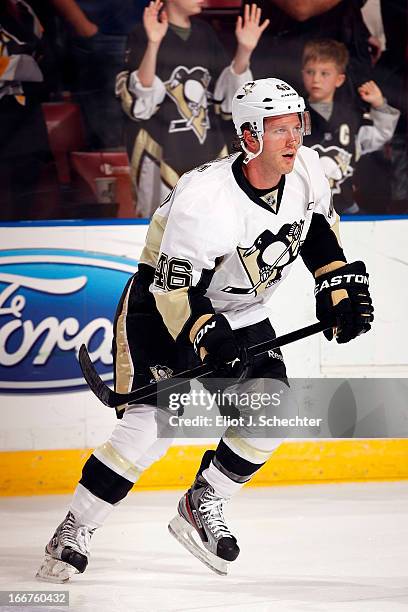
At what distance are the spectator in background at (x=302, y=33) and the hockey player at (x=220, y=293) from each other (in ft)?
4.83

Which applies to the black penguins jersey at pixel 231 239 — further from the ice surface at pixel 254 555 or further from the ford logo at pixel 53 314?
the ford logo at pixel 53 314

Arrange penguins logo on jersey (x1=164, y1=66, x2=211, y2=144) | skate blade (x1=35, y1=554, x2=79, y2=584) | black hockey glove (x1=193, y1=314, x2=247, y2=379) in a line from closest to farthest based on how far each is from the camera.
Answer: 1. black hockey glove (x1=193, y1=314, x2=247, y2=379)
2. skate blade (x1=35, y1=554, x2=79, y2=584)
3. penguins logo on jersey (x1=164, y1=66, x2=211, y2=144)

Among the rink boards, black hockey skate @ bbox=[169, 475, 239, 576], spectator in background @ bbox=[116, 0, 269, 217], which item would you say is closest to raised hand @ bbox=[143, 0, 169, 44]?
spectator in background @ bbox=[116, 0, 269, 217]

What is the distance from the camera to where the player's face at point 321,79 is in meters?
4.77

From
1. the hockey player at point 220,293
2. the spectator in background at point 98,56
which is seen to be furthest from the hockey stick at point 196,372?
the spectator in background at point 98,56

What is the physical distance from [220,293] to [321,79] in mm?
1763

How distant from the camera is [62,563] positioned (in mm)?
3225

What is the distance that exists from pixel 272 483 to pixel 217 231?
173cm

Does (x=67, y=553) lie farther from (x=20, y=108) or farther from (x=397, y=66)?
(x=397, y=66)

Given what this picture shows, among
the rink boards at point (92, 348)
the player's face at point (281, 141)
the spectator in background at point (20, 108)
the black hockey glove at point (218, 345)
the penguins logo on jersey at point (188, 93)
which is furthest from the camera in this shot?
the penguins logo on jersey at point (188, 93)

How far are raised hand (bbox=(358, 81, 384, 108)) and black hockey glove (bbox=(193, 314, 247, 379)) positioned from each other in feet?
6.63

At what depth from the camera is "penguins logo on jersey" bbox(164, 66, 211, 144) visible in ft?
15.5

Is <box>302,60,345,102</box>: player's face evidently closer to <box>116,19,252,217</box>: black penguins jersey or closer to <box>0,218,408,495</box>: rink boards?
<box>116,19,252,217</box>: black penguins jersey

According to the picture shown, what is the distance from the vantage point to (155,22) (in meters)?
4.69
